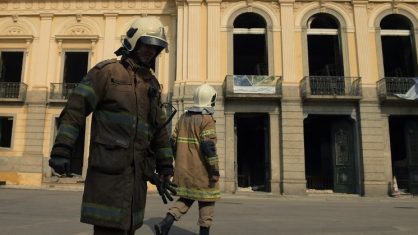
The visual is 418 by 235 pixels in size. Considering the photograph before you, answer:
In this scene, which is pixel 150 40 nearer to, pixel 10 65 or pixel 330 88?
pixel 330 88

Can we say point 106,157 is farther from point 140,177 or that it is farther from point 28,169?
point 28,169

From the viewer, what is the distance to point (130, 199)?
2.83m

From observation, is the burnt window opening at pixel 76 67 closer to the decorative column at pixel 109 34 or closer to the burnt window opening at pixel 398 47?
the decorative column at pixel 109 34

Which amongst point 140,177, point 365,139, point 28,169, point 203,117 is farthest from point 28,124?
point 140,177

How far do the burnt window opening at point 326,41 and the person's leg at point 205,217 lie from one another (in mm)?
17111

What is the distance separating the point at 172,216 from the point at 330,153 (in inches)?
754

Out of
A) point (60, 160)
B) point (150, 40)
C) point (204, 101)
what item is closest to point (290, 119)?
point (204, 101)

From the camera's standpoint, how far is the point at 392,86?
19609 mm

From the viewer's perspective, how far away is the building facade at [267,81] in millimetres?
19219

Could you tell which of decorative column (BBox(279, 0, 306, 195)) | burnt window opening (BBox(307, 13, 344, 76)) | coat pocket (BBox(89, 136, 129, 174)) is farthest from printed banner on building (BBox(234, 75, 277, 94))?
coat pocket (BBox(89, 136, 129, 174))

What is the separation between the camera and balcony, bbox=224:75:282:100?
63.1ft

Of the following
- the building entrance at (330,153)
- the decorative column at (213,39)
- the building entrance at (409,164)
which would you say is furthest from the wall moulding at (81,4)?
the building entrance at (409,164)

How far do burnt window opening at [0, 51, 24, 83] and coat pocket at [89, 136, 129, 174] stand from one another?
22.7 m

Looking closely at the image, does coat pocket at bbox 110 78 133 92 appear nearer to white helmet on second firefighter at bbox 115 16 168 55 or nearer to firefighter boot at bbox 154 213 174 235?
white helmet on second firefighter at bbox 115 16 168 55
